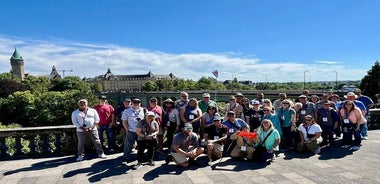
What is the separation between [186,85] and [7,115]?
7874 centimetres

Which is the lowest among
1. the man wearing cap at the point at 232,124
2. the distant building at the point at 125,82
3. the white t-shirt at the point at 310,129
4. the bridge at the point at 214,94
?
the bridge at the point at 214,94

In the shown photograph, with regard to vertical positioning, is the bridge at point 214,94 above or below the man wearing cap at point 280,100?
below

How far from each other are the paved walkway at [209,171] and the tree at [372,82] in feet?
135

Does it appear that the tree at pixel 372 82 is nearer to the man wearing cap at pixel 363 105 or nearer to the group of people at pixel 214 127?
the man wearing cap at pixel 363 105

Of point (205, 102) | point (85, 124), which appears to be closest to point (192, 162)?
point (205, 102)

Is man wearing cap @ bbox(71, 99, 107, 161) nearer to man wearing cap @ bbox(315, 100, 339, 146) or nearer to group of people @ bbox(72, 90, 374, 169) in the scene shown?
group of people @ bbox(72, 90, 374, 169)

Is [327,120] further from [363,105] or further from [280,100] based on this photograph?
[363,105]

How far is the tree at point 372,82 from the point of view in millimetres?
41844

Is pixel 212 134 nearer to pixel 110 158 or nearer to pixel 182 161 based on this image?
pixel 182 161

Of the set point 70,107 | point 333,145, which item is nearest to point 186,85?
point 70,107

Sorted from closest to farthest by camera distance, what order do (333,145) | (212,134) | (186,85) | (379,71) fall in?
(212,134)
(333,145)
(379,71)
(186,85)

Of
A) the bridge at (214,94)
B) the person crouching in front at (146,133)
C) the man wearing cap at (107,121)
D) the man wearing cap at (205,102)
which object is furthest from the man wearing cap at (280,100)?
the bridge at (214,94)

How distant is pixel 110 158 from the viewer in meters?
7.18

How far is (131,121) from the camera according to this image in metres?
6.90
